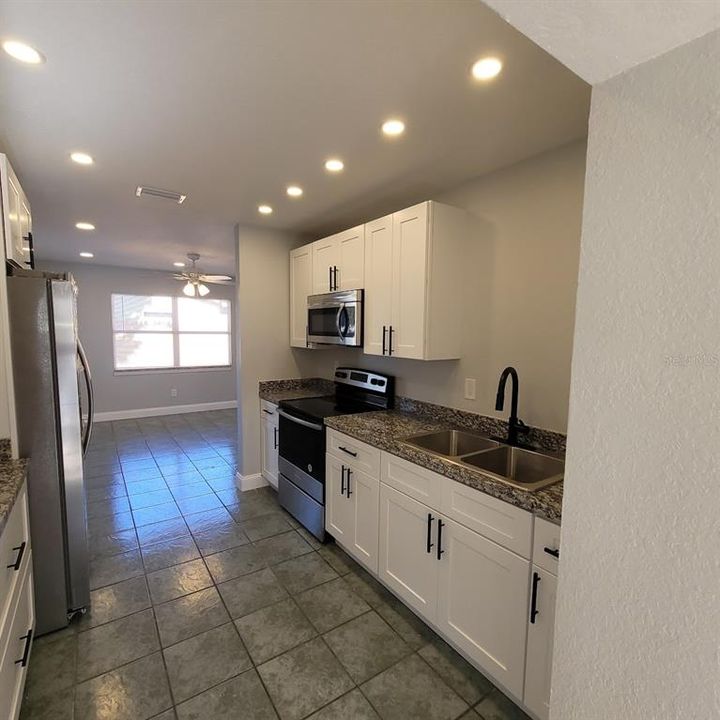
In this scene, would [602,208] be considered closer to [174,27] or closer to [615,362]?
[615,362]

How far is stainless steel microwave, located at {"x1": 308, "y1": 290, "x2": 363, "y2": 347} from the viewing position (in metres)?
2.86

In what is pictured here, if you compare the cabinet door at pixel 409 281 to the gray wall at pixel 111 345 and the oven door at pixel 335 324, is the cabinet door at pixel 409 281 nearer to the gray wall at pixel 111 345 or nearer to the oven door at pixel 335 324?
the oven door at pixel 335 324

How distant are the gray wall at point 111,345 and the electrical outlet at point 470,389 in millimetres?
5620

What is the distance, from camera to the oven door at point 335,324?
2877 millimetres

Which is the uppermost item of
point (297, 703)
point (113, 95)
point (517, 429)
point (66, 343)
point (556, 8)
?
point (113, 95)

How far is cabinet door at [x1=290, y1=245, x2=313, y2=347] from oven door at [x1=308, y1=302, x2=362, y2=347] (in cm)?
19

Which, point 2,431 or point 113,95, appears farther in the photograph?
point 2,431

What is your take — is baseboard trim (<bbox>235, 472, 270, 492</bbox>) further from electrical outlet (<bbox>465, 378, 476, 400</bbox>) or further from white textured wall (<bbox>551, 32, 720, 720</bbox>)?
white textured wall (<bbox>551, 32, 720, 720</bbox>)

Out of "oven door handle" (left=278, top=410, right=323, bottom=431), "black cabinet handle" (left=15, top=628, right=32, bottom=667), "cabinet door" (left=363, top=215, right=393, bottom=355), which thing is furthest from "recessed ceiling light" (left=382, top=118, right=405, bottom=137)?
"black cabinet handle" (left=15, top=628, right=32, bottom=667)

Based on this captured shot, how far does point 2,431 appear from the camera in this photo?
73.3 inches

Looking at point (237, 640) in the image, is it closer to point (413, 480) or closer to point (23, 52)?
point (413, 480)

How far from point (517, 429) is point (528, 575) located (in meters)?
0.82

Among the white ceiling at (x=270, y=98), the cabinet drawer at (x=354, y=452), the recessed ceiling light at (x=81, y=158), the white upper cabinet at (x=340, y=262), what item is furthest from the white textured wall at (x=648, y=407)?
the recessed ceiling light at (x=81, y=158)

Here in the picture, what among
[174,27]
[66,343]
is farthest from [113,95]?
[66,343]
